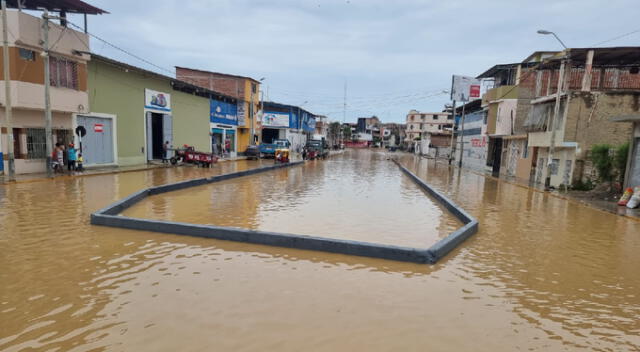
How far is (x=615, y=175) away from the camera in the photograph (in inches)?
701

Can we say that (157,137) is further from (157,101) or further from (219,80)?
(219,80)

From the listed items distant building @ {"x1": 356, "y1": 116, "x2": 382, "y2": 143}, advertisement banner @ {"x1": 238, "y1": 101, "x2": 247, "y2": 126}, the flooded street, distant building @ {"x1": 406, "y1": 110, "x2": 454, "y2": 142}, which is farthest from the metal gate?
distant building @ {"x1": 356, "y1": 116, "x2": 382, "y2": 143}

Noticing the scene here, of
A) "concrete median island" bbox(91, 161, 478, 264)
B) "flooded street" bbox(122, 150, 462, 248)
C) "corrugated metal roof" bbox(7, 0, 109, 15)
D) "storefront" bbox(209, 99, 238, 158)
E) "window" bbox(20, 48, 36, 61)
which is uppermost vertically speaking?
"corrugated metal roof" bbox(7, 0, 109, 15)

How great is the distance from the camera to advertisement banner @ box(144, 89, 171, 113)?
27344 mm

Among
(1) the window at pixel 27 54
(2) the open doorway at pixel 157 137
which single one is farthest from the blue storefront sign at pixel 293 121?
(1) the window at pixel 27 54

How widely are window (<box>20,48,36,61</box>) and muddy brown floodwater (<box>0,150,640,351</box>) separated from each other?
10.4 metres

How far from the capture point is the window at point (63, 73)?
18.9 m

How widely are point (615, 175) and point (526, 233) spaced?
1179cm

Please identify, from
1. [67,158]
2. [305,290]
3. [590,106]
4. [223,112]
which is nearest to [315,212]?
[305,290]

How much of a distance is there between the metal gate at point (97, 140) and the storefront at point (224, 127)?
14.9 metres

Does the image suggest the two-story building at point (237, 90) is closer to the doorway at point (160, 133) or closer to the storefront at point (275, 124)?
the storefront at point (275, 124)

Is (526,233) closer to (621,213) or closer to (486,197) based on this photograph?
(621,213)

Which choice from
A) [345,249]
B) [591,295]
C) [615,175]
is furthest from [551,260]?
[615,175]

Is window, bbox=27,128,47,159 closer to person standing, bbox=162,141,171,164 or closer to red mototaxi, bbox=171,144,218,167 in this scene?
red mototaxi, bbox=171,144,218,167
